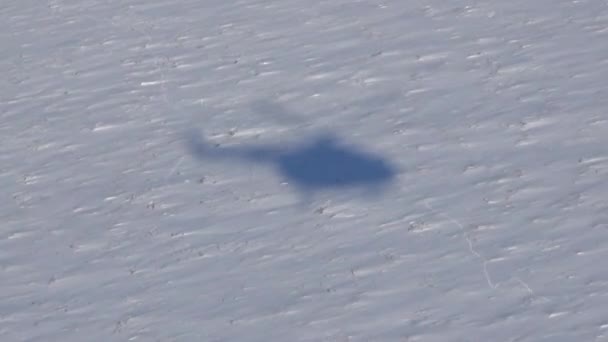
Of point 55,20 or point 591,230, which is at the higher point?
point 591,230

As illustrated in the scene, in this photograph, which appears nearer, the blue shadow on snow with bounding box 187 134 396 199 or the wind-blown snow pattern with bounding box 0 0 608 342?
the wind-blown snow pattern with bounding box 0 0 608 342

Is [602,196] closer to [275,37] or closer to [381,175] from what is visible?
[381,175]

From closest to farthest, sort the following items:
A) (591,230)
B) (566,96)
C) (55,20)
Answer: (591,230) → (566,96) → (55,20)

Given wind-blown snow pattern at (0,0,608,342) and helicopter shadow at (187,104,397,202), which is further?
helicopter shadow at (187,104,397,202)

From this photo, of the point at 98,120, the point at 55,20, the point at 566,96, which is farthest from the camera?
the point at 55,20

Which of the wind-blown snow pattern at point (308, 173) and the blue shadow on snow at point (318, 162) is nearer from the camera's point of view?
the wind-blown snow pattern at point (308, 173)

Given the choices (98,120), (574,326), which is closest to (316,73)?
(98,120)

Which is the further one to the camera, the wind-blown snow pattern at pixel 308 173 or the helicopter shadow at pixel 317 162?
the helicopter shadow at pixel 317 162

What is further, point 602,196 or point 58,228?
point 58,228
